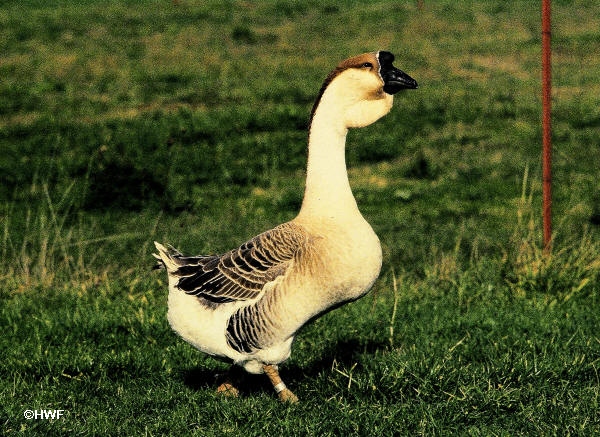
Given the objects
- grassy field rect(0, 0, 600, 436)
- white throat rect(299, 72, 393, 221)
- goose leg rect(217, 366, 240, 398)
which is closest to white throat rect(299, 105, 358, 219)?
white throat rect(299, 72, 393, 221)

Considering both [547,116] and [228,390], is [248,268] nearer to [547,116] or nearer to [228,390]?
[228,390]

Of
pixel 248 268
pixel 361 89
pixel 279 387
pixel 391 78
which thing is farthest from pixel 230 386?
pixel 391 78

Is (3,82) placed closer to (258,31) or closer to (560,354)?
(258,31)

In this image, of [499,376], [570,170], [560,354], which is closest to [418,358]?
[499,376]

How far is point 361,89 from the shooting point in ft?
17.0

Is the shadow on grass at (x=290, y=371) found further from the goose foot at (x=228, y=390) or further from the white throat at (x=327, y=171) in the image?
the white throat at (x=327, y=171)

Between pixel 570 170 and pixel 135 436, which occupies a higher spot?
pixel 135 436

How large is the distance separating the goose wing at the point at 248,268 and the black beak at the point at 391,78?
98 cm

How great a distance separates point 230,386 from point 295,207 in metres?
8.26

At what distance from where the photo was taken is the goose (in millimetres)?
5086

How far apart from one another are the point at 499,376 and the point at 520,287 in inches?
111

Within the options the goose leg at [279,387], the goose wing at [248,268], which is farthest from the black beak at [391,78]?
the goose leg at [279,387]

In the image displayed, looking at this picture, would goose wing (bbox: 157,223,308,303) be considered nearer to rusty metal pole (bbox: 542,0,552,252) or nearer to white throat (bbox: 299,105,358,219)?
white throat (bbox: 299,105,358,219)

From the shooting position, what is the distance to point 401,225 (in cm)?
1288
